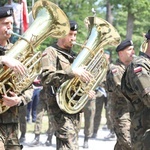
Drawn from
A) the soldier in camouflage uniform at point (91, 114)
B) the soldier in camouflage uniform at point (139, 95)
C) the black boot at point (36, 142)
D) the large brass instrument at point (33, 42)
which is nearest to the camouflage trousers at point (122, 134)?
the large brass instrument at point (33, 42)

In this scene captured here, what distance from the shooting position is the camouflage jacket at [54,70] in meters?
5.96

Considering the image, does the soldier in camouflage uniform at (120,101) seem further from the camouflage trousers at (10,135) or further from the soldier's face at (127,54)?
the camouflage trousers at (10,135)

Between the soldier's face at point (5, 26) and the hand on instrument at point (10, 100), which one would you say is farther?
the soldier's face at point (5, 26)

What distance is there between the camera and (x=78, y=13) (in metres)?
23.4

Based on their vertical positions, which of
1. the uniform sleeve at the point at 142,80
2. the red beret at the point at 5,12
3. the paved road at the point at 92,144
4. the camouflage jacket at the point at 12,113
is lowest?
the paved road at the point at 92,144

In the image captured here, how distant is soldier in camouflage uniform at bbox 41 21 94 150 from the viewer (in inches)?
235

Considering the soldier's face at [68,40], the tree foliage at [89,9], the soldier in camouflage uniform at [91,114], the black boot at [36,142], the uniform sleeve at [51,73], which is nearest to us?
the uniform sleeve at [51,73]

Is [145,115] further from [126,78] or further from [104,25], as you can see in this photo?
[104,25]

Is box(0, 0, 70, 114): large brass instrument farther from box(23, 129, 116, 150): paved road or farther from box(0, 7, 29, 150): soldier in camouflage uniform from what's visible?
box(23, 129, 116, 150): paved road

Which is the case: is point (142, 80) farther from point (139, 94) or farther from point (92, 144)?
point (92, 144)

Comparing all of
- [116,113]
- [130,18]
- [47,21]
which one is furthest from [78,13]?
[47,21]

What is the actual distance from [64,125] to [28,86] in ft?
3.40

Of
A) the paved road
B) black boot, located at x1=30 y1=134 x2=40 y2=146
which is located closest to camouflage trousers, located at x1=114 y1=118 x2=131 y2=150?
the paved road

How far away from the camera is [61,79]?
5988mm
